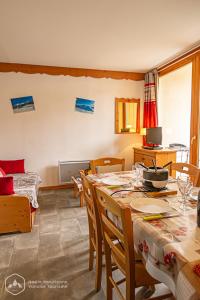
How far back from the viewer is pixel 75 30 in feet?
8.41

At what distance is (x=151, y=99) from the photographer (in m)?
4.25

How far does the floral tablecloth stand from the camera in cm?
257

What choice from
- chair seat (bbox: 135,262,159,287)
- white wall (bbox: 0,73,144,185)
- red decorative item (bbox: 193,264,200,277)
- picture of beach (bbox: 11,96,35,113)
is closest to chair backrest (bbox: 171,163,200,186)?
chair seat (bbox: 135,262,159,287)

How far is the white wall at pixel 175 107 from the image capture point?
435 cm

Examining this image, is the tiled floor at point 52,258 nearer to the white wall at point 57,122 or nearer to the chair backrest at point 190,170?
the chair backrest at point 190,170

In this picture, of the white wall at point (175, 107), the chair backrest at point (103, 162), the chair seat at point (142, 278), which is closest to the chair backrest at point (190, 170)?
the chair backrest at point (103, 162)

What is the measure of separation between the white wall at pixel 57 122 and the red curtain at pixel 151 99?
0.79ft

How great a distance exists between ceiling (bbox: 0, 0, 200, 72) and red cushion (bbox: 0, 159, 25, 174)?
A: 69.7 inches

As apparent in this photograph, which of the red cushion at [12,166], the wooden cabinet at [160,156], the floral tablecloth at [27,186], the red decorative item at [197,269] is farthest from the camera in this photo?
the red cushion at [12,166]

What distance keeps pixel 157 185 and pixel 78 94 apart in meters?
3.07

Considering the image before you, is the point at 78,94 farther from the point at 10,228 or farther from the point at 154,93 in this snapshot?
the point at 10,228

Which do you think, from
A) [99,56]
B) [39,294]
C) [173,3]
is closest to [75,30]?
[99,56]

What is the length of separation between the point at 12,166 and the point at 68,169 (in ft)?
3.35

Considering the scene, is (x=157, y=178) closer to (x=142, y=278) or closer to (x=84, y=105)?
(x=142, y=278)
